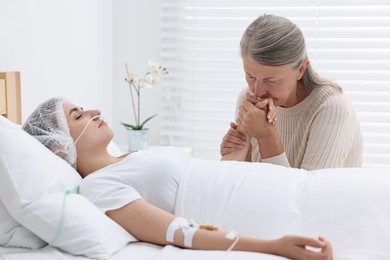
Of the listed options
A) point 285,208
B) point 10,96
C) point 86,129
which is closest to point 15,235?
point 86,129

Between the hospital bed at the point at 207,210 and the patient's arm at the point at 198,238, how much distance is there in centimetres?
3

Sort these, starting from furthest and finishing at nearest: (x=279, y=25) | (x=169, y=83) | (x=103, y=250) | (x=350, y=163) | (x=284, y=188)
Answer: (x=169, y=83), (x=350, y=163), (x=279, y=25), (x=284, y=188), (x=103, y=250)

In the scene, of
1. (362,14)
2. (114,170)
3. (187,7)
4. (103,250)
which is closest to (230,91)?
(187,7)

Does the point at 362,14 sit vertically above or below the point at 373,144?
above

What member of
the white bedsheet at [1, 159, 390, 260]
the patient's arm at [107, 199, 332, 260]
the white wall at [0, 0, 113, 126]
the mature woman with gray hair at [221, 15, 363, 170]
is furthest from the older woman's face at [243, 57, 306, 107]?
the white wall at [0, 0, 113, 126]

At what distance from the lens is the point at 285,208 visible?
164 centimetres

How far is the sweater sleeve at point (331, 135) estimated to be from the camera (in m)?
2.18

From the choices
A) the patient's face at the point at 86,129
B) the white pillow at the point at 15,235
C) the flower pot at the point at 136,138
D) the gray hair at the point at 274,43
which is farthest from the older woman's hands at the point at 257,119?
the flower pot at the point at 136,138

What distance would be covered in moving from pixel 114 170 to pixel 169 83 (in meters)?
2.02

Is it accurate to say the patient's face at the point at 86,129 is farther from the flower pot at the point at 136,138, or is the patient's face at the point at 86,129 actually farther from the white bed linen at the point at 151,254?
the flower pot at the point at 136,138

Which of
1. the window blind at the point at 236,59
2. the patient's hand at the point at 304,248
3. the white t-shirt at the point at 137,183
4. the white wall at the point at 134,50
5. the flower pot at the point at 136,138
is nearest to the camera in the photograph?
the patient's hand at the point at 304,248

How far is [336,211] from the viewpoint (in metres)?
1.61

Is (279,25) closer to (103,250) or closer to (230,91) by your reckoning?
(103,250)

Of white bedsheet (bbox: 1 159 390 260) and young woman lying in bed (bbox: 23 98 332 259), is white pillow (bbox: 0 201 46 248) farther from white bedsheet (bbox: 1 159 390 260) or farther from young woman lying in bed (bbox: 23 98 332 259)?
young woman lying in bed (bbox: 23 98 332 259)
